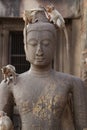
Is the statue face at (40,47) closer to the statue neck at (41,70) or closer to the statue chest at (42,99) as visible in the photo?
the statue neck at (41,70)

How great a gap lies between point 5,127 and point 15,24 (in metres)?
5.88

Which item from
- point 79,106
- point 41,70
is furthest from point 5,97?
point 79,106

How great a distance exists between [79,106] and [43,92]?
31cm

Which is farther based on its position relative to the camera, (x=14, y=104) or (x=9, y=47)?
(x=9, y=47)

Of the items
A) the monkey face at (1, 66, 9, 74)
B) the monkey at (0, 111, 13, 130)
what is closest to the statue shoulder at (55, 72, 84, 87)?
the monkey face at (1, 66, 9, 74)

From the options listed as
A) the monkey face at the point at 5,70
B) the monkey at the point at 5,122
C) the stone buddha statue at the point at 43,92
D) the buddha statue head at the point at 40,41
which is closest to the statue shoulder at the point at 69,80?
the stone buddha statue at the point at 43,92

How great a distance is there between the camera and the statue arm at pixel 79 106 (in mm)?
3807

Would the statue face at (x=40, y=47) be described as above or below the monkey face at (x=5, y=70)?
above

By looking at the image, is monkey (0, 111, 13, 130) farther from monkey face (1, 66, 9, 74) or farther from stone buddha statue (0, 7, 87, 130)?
monkey face (1, 66, 9, 74)

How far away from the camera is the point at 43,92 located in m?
3.72

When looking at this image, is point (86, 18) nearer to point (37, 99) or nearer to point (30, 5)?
point (30, 5)

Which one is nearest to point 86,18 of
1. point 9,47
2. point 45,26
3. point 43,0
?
point 43,0

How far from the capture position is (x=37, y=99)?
3.69 m

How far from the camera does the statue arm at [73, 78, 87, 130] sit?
3807 mm
